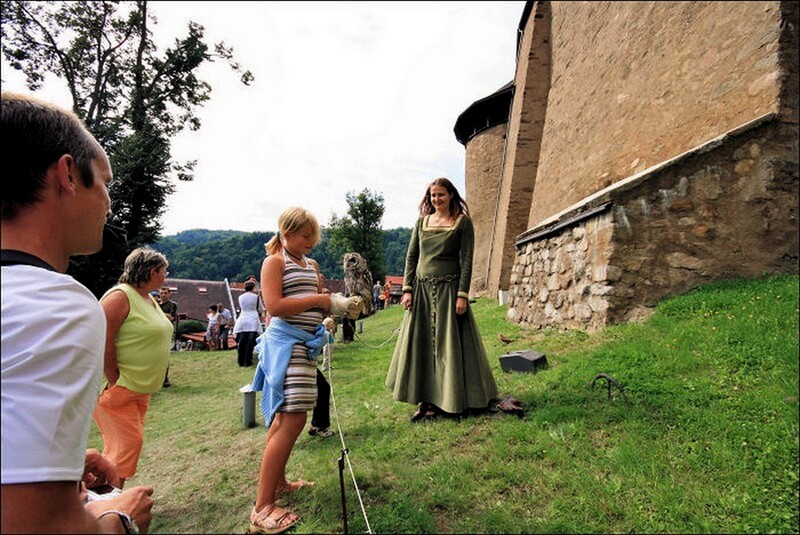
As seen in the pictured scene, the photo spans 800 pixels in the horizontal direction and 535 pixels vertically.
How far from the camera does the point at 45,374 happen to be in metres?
0.74

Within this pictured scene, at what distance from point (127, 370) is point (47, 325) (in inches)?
81.4

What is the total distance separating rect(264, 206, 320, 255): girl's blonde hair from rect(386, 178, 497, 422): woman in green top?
1378mm

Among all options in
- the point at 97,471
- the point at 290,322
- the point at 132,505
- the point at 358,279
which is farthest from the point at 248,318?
the point at 132,505

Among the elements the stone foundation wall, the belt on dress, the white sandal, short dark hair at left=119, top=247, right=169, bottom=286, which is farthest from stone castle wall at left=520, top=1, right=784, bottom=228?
short dark hair at left=119, top=247, right=169, bottom=286

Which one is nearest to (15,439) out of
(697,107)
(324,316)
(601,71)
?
(324,316)

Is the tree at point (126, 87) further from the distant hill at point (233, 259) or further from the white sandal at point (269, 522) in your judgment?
the distant hill at point (233, 259)

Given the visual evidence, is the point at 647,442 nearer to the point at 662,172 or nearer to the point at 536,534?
the point at 536,534

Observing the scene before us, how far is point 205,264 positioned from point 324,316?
223 feet

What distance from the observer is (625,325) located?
14.8 ft

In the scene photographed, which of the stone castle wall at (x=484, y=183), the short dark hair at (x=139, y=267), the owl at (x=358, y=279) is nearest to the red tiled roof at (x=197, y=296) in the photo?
the stone castle wall at (x=484, y=183)

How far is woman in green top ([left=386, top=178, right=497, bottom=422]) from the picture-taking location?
11.2 feet

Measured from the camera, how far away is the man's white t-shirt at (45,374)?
0.70 metres

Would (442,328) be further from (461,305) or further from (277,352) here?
(277,352)

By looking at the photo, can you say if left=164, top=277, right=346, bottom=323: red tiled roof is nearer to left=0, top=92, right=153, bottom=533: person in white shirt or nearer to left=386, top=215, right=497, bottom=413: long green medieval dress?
left=386, top=215, right=497, bottom=413: long green medieval dress
